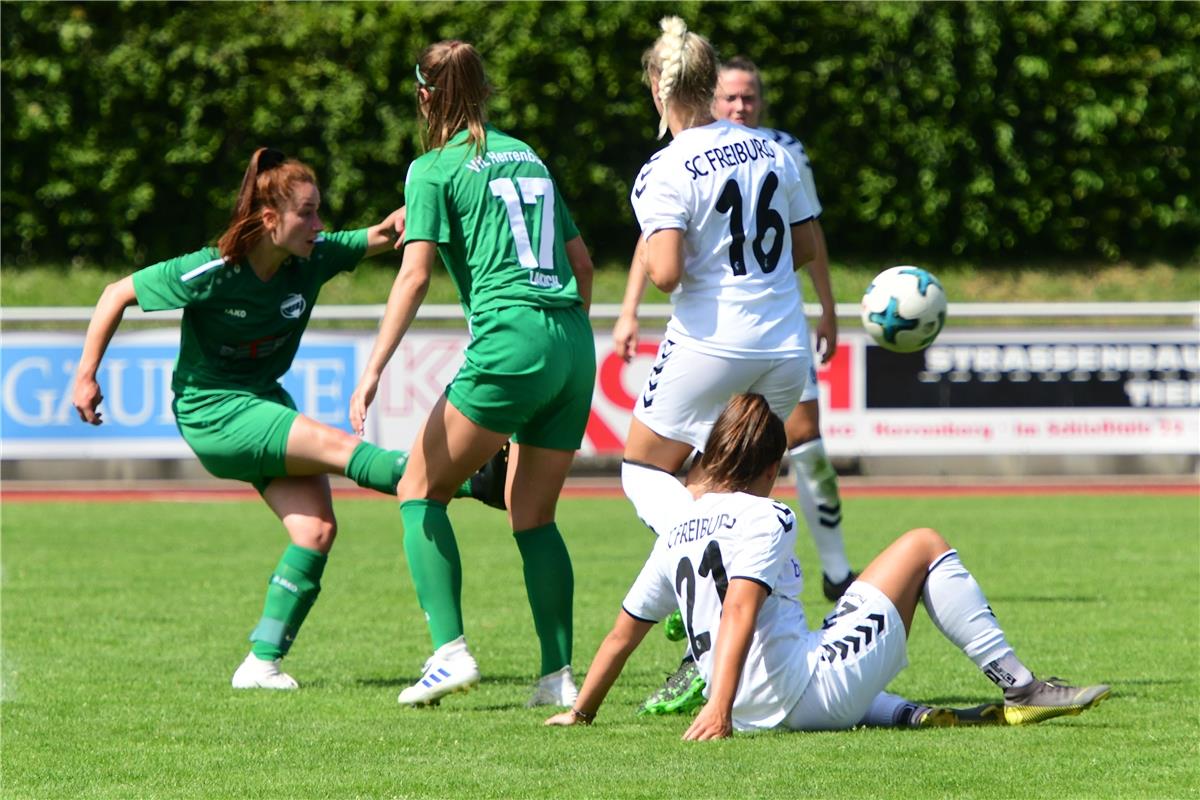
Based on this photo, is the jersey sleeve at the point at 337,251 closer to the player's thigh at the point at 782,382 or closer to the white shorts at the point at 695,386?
the white shorts at the point at 695,386

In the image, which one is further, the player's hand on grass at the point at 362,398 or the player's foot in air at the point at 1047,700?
the player's hand on grass at the point at 362,398

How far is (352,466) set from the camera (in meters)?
6.49

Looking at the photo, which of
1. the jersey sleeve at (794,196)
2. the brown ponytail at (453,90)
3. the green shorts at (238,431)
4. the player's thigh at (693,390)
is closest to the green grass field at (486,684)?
the green shorts at (238,431)

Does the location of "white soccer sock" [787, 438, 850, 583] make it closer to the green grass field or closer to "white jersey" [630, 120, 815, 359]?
the green grass field

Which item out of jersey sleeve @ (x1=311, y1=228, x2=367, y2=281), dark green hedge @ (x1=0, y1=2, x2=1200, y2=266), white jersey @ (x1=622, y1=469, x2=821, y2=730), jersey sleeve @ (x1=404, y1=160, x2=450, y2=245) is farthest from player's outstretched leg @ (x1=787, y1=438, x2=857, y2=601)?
dark green hedge @ (x1=0, y1=2, x2=1200, y2=266)

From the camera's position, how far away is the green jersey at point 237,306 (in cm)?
655

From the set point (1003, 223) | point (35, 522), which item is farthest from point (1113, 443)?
point (35, 522)

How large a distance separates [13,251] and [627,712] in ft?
60.4

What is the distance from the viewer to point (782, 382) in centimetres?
620

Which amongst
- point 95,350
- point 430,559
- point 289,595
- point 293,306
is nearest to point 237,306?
point 293,306

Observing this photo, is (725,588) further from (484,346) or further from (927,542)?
(484,346)

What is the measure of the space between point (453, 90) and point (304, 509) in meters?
1.79

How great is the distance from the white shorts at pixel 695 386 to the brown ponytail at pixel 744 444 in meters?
0.75

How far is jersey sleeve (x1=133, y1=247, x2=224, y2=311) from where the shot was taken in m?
6.53
